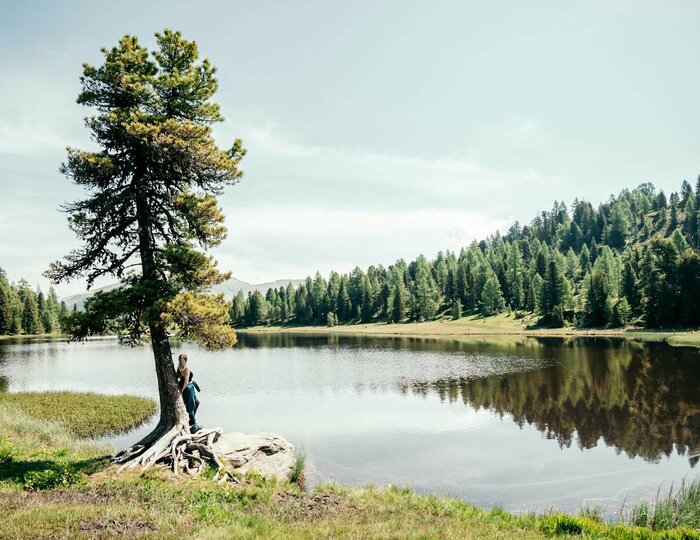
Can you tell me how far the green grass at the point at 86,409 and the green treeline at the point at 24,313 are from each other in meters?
120

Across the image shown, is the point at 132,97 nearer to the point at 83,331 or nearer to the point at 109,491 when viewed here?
the point at 83,331

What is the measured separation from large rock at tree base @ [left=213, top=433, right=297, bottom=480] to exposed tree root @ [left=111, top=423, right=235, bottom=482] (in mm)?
806

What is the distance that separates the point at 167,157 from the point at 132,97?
9.89ft

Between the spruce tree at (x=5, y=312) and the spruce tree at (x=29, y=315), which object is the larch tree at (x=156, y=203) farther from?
the spruce tree at (x=29, y=315)

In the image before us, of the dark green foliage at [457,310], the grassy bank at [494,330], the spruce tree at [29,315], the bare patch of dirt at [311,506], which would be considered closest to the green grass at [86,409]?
the bare patch of dirt at [311,506]

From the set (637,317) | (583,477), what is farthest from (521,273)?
(583,477)

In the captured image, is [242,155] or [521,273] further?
[521,273]

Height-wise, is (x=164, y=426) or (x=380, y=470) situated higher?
(x=164, y=426)

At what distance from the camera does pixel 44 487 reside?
13398 mm

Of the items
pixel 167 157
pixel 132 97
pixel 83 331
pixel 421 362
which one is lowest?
pixel 421 362

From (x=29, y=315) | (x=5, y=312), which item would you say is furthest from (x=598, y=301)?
(x=29, y=315)

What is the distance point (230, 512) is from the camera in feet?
37.4

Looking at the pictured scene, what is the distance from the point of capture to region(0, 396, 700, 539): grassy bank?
952cm

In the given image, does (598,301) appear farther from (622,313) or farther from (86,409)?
(86,409)
